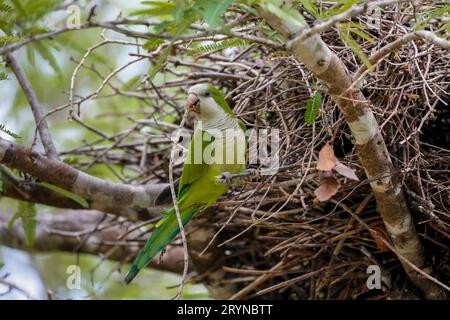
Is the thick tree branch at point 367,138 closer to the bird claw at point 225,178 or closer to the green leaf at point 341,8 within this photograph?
the green leaf at point 341,8

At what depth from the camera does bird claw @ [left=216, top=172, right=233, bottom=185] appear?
2.76 metres

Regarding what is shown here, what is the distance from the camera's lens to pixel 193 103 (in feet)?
9.83

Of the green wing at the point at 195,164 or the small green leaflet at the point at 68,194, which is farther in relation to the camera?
the small green leaflet at the point at 68,194

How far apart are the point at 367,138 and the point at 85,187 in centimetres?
132

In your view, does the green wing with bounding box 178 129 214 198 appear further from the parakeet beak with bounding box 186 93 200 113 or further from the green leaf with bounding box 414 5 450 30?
the green leaf with bounding box 414 5 450 30

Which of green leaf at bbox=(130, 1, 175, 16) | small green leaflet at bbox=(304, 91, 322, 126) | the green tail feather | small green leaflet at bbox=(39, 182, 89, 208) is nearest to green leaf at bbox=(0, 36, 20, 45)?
green leaf at bbox=(130, 1, 175, 16)

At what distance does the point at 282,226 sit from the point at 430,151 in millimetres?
715

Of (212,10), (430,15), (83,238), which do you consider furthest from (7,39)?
(83,238)

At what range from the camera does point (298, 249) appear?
3.08 m

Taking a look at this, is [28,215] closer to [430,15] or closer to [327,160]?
[327,160]

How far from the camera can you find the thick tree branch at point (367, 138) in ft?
7.07

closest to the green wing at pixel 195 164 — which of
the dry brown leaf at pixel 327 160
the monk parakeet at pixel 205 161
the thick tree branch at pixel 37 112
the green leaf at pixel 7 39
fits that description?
the monk parakeet at pixel 205 161
